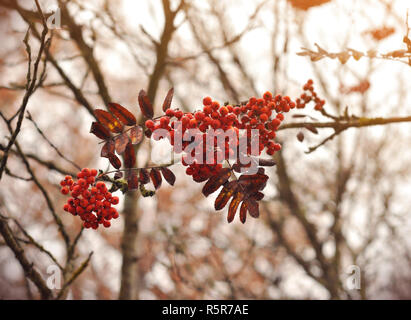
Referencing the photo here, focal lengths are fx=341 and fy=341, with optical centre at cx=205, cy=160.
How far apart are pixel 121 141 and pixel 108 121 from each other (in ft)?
0.35

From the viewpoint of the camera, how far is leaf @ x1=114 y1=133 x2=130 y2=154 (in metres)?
1.10

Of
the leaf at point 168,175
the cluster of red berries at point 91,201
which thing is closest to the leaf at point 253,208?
the leaf at point 168,175

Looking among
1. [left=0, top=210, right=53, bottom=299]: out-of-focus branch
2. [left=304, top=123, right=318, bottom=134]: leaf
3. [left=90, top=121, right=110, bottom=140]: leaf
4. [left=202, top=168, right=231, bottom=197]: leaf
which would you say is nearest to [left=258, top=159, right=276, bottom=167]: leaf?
[left=202, top=168, right=231, bottom=197]: leaf

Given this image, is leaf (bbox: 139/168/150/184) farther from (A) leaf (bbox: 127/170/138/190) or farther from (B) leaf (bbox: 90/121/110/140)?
(B) leaf (bbox: 90/121/110/140)

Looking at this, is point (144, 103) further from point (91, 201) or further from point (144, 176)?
point (91, 201)

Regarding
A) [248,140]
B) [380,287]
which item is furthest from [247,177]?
[380,287]

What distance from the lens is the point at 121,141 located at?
1134 mm

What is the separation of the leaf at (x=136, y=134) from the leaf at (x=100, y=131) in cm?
8

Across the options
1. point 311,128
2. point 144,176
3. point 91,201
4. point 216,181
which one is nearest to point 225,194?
point 216,181

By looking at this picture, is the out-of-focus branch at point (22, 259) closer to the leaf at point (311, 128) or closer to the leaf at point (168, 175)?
the leaf at point (168, 175)

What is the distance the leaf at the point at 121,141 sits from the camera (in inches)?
43.2

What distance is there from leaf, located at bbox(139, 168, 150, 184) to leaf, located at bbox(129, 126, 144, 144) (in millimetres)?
108

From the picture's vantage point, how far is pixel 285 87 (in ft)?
12.1

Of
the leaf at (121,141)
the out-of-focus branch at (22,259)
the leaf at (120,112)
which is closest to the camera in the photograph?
the leaf at (121,141)
